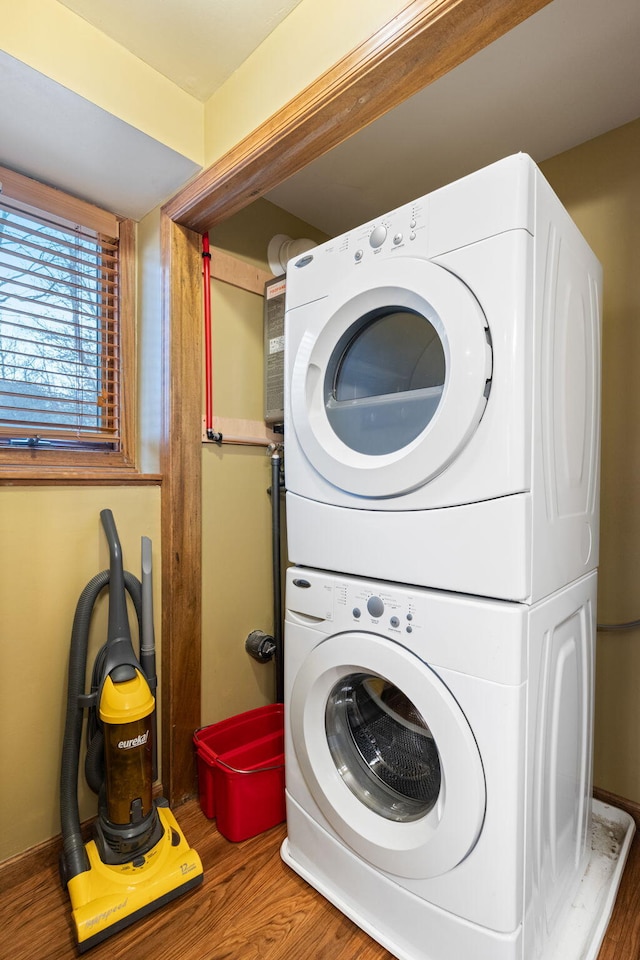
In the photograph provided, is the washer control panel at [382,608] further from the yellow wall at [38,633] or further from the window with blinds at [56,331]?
the window with blinds at [56,331]

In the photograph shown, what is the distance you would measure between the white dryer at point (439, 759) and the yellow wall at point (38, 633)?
2.33 feet

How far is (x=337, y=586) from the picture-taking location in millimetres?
1268

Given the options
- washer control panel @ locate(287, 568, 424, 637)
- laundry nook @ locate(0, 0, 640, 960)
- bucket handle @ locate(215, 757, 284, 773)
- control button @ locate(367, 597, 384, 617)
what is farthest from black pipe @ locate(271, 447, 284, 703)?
control button @ locate(367, 597, 384, 617)

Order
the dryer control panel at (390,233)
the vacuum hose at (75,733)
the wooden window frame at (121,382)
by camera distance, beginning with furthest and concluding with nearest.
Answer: the wooden window frame at (121,382)
the vacuum hose at (75,733)
the dryer control panel at (390,233)

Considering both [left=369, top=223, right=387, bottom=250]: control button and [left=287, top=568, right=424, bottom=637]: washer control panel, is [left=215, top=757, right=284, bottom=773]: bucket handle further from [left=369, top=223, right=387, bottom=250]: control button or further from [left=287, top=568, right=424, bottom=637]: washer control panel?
[left=369, top=223, right=387, bottom=250]: control button

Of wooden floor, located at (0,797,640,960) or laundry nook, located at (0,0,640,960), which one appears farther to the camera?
wooden floor, located at (0,797,640,960)

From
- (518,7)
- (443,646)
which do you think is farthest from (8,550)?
(518,7)

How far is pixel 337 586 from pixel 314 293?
775mm

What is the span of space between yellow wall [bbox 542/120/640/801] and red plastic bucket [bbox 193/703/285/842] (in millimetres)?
1138

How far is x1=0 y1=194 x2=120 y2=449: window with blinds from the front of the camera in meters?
1.59

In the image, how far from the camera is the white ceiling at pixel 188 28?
1286 millimetres

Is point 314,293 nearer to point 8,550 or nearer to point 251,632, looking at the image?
point 8,550

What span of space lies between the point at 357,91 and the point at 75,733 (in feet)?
6.07

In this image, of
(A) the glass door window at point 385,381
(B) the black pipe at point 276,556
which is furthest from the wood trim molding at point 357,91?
(B) the black pipe at point 276,556
